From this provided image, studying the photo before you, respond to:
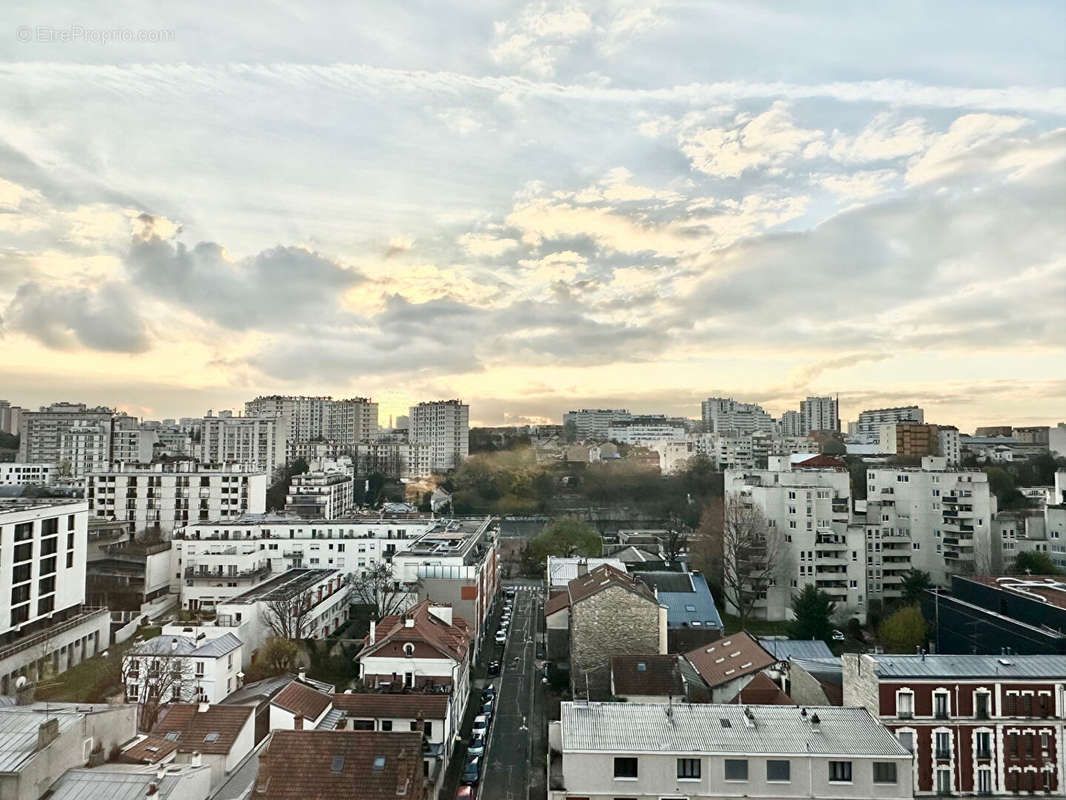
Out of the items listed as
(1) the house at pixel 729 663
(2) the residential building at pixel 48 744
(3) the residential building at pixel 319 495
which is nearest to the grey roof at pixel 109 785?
(2) the residential building at pixel 48 744

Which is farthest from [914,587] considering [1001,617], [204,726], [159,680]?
[159,680]

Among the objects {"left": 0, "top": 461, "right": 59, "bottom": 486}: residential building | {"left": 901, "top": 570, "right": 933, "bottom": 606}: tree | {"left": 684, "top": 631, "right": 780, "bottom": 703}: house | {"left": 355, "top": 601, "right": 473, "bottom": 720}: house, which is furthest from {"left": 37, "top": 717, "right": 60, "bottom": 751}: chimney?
{"left": 0, "top": 461, "right": 59, "bottom": 486}: residential building

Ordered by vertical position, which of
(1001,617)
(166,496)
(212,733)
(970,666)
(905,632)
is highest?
(166,496)

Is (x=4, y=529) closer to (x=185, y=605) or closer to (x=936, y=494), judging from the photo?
(x=185, y=605)

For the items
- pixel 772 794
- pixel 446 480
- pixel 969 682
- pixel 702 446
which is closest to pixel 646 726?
pixel 772 794

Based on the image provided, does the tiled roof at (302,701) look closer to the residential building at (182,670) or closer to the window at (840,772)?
the residential building at (182,670)

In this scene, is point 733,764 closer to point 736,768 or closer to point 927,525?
point 736,768
